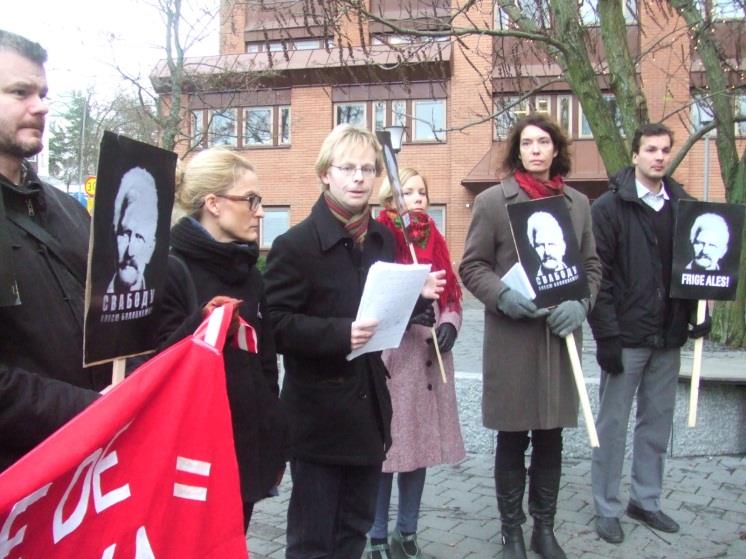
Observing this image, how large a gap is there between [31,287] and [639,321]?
318 cm

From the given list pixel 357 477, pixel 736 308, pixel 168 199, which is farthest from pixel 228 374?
pixel 736 308

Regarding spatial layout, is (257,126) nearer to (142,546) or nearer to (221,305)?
(221,305)

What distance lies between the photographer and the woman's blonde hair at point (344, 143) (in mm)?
2957

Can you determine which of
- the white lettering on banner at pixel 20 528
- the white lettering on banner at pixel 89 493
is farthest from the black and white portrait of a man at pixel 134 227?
the white lettering on banner at pixel 20 528

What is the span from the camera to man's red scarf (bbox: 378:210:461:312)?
3.87 meters

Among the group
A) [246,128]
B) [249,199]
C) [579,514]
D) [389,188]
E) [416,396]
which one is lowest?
[579,514]

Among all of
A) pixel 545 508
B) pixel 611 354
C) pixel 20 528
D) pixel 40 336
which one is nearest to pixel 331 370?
pixel 40 336

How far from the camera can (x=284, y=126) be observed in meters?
23.0

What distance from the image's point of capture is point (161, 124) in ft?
47.2

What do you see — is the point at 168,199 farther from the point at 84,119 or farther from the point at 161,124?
the point at 84,119

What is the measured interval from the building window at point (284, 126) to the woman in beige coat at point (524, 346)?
64.9ft

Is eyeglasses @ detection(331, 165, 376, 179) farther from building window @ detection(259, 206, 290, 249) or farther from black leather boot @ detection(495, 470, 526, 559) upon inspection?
building window @ detection(259, 206, 290, 249)

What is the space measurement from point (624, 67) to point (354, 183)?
4.81 metres

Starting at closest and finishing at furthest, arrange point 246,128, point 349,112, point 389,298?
point 389,298 → point 349,112 → point 246,128
